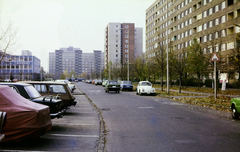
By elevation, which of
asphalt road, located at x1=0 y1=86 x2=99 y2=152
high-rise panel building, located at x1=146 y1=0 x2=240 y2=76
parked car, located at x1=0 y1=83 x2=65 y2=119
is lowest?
asphalt road, located at x1=0 y1=86 x2=99 y2=152

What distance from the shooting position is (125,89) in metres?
37.8

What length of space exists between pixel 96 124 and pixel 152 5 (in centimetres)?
9014

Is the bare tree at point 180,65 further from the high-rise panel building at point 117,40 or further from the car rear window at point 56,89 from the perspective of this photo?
the high-rise panel building at point 117,40

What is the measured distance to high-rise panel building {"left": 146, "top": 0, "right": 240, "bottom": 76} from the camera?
45.8 metres

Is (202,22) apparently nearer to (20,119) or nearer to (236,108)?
(236,108)

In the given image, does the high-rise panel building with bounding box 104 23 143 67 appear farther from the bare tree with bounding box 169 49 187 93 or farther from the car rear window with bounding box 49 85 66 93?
the car rear window with bounding box 49 85 66 93

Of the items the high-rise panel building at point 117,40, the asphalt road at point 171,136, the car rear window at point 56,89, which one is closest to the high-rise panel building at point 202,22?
the car rear window at point 56,89

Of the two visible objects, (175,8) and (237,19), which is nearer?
(237,19)

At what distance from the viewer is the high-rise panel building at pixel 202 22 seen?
1802 inches

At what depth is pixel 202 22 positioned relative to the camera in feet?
188

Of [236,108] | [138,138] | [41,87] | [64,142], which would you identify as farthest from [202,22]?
[64,142]

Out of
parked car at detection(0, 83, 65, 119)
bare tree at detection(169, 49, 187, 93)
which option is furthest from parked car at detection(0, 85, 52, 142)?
bare tree at detection(169, 49, 187, 93)

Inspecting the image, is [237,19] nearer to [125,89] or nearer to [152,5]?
[125,89]

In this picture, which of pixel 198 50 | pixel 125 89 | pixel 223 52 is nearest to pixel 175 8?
pixel 223 52
